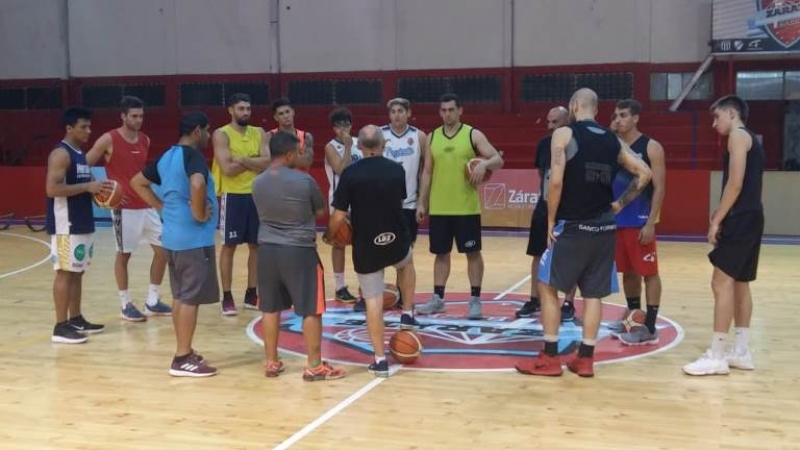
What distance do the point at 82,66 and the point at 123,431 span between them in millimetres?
18795

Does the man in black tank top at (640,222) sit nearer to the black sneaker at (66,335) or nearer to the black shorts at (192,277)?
the black shorts at (192,277)

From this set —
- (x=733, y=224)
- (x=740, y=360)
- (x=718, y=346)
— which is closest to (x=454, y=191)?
(x=733, y=224)

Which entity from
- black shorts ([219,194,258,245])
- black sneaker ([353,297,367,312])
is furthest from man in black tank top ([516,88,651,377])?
black shorts ([219,194,258,245])

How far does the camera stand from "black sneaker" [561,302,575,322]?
7949 mm

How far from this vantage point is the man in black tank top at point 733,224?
19.5ft

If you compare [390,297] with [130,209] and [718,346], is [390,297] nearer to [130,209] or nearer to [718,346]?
[130,209]

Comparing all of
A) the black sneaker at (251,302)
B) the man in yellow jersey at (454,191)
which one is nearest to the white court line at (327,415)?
the man in yellow jersey at (454,191)

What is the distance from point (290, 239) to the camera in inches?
234

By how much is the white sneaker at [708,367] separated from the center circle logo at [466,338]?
0.59 m

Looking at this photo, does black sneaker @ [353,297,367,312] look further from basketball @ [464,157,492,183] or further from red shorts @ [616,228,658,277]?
red shorts @ [616,228,658,277]

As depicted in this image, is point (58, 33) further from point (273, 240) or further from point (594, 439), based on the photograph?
point (594, 439)

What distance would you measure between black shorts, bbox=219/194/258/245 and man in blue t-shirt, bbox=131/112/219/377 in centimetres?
209

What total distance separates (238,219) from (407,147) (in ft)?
5.97

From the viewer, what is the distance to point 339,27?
1995 centimetres
